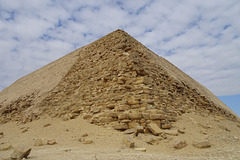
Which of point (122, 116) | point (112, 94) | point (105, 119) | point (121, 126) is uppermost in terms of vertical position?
point (112, 94)

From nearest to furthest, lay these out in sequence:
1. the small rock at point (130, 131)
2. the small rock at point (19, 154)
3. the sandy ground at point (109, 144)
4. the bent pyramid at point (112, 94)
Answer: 1. the small rock at point (19, 154)
2. the sandy ground at point (109, 144)
3. the small rock at point (130, 131)
4. the bent pyramid at point (112, 94)

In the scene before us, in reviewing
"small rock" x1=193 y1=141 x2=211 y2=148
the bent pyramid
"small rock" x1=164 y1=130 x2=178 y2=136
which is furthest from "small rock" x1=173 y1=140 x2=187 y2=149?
the bent pyramid

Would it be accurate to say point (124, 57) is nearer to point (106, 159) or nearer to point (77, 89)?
point (77, 89)

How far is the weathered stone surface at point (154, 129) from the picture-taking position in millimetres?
5824

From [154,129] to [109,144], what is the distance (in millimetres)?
1639

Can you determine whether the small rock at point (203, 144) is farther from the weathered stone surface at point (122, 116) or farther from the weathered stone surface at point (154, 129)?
the weathered stone surface at point (122, 116)

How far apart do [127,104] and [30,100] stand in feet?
26.4

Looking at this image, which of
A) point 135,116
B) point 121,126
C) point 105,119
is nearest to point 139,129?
point 135,116

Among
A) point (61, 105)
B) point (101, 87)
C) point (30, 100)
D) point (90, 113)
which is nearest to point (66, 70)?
point (30, 100)

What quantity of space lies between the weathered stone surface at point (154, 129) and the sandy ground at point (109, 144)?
1.17 feet

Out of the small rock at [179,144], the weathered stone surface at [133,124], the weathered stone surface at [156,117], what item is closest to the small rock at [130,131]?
the weathered stone surface at [133,124]

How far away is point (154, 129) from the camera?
19.3 feet

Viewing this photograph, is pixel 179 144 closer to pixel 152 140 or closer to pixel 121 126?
pixel 152 140

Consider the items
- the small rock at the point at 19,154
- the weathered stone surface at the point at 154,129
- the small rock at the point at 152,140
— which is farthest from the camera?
the weathered stone surface at the point at 154,129
